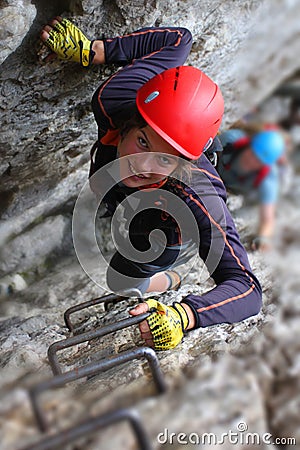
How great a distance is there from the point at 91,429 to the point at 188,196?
1903 millimetres

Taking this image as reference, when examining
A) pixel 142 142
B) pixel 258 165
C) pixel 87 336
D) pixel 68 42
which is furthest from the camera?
pixel 258 165

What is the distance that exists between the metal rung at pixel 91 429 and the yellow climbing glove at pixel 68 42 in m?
2.37

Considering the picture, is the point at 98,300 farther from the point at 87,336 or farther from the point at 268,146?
the point at 268,146

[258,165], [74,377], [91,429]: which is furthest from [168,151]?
[91,429]

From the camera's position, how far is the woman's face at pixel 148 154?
2746 mm

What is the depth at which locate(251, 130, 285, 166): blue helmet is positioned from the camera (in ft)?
11.0

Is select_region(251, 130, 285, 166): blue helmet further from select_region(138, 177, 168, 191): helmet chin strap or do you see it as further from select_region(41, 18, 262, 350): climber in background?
select_region(138, 177, 168, 191): helmet chin strap

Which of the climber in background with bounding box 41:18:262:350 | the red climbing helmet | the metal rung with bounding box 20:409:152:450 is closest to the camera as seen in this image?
the metal rung with bounding box 20:409:152:450

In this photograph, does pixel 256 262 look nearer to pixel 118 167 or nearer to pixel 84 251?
pixel 118 167

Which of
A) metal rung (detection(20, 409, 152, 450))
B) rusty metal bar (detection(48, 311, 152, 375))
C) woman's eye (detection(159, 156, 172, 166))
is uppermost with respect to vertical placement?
metal rung (detection(20, 409, 152, 450))

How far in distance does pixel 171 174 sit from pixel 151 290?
124 cm

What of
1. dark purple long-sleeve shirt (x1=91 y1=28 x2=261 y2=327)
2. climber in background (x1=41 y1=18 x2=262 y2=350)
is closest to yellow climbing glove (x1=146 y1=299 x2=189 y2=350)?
climber in background (x1=41 y1=18 x2=262 y2=350)

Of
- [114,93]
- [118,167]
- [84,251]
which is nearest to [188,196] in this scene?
[118,167]

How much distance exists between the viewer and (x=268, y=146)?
137 inches
